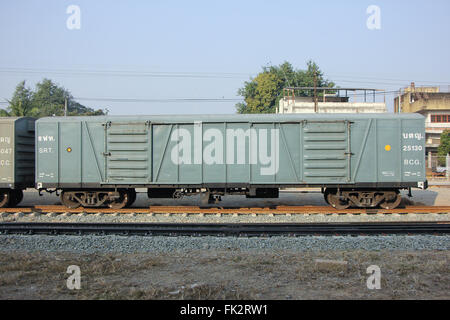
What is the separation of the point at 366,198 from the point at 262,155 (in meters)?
4.22

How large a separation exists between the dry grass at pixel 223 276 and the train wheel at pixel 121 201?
586cm

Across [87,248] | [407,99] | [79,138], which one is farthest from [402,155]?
[407,99]

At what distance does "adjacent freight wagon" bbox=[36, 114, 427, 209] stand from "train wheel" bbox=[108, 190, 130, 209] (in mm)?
595

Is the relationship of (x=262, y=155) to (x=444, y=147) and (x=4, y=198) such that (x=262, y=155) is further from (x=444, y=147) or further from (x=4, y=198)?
(x=444, y=147)

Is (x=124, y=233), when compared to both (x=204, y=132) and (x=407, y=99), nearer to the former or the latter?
(x=204, y=132)

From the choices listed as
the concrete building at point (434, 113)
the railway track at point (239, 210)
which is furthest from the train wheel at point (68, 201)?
the concrete building at point (434, 113)

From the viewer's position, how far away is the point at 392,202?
44.0 ft

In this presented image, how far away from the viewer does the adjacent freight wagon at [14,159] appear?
13805 millimetres

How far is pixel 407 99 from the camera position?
2201 inches

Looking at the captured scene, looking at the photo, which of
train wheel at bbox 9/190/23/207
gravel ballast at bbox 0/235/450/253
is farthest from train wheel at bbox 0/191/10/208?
gravel ballast at bbox 0/235/450/253

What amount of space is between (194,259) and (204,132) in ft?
20.9

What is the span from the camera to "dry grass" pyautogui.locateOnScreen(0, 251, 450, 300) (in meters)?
5.55

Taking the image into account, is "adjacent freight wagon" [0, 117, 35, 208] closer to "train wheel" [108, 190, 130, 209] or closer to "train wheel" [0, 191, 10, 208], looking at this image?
"train wheel" [0, 191, 10, 208]
